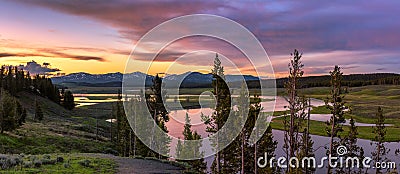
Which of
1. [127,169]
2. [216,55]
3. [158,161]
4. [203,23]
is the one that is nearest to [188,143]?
[158,161]

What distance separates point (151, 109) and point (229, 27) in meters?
31.3

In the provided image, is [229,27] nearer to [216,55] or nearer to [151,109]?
[216,55]

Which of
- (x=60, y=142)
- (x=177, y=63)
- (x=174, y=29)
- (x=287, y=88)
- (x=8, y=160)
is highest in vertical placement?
(x=174, y=29)

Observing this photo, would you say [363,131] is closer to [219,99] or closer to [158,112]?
[158,112]

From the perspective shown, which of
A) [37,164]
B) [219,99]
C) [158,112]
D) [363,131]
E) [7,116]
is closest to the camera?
[37,164]

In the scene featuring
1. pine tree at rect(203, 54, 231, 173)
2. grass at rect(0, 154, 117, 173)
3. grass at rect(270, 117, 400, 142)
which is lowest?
grass at rect(270, 117, 400, 142)

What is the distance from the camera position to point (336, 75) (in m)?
33.2

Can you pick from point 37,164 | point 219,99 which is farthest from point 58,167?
point 219,99

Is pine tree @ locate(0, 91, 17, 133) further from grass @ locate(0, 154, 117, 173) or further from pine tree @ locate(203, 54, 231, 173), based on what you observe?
pine tree @ locate(203, 54, 231, 173)

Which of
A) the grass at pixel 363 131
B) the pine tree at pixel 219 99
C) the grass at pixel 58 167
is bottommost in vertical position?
the grass at pixel 363 131

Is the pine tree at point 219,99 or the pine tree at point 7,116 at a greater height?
the pine tree at point 219,99

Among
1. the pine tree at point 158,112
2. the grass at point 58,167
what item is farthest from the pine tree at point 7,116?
the grass at point 58,167

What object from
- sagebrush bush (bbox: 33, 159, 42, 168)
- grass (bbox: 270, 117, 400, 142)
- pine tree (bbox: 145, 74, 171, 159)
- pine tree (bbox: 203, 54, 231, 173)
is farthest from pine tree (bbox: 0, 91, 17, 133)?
grass (bbox: 270, 117, 400, 142)

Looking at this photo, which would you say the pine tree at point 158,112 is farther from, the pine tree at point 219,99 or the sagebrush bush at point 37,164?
the sagebrush bush at point 37,164
